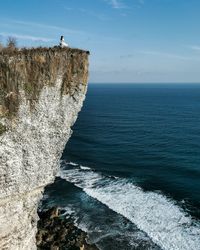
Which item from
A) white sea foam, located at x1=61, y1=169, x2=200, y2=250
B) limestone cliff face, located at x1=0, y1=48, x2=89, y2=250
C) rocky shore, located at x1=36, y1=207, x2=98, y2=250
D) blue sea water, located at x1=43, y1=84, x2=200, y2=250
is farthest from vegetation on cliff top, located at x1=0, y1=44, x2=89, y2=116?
white sea foam, located at x1=61, y1=169, x2=200, y2=250

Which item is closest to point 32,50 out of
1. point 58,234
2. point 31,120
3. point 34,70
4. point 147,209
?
point 34,70

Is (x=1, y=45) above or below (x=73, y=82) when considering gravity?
above

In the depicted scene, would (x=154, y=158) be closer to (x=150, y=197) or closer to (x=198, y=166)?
(x=198, y=166)

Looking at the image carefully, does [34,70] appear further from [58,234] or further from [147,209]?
[147,209]

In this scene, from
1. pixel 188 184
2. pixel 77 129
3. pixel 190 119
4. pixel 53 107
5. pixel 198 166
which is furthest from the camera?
pixel 190 119

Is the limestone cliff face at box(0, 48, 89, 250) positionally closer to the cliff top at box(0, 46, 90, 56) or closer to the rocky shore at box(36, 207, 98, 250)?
the cliff top at box(0, 46, 90, 56)

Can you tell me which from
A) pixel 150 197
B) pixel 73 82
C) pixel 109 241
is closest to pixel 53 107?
pixel 73 82

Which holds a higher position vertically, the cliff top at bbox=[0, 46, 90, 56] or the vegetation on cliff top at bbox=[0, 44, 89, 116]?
the cliff top at bbox=[0, 46, 90, 56]
